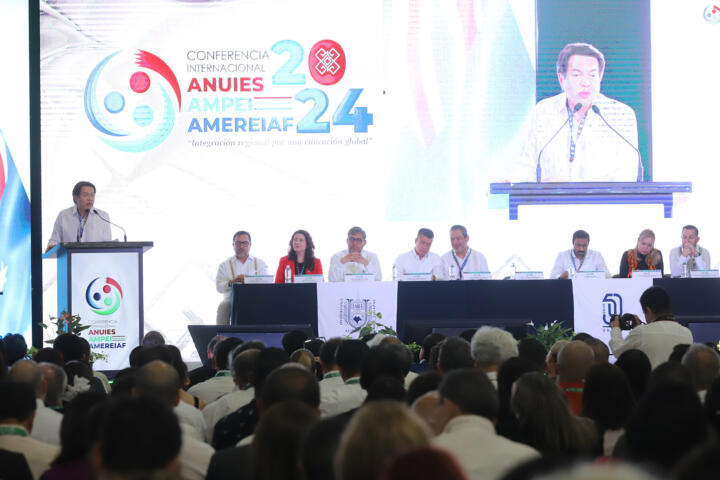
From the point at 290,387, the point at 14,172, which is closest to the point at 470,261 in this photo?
the point at 14,172

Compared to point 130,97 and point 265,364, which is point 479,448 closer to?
point 265,364

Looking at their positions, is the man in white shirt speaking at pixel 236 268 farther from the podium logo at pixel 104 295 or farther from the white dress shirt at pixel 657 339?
the white dress shirt at pixel 657 339

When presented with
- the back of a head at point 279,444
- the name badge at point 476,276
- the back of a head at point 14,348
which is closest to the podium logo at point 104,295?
the back of a head at point 14,348

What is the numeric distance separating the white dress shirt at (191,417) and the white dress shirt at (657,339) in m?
2.59

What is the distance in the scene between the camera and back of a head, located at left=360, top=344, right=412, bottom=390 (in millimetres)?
3691

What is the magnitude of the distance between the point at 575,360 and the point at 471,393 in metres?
1.35

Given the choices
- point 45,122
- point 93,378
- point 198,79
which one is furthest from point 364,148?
point 93,378

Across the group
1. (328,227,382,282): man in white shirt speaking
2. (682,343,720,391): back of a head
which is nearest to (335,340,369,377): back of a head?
(682,343,720,391): back of a head

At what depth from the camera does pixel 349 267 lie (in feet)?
30.8

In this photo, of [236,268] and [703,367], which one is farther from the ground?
[236,268]

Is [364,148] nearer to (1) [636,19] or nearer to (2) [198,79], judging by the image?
(2) [198,79]

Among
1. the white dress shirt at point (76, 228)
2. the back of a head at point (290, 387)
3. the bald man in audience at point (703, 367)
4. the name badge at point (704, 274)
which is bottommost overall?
the bald man in audience at point (703, 367)

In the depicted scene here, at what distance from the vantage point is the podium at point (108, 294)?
720cm

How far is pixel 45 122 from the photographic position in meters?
10.8
